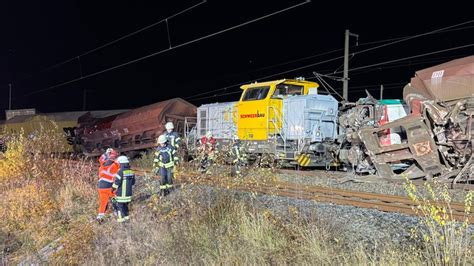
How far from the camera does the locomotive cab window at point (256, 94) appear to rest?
54.5 feet

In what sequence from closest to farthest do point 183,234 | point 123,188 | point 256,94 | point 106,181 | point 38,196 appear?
point 183,234 → point 123,188 → point 106,181 → point 38,196 → point 256,94

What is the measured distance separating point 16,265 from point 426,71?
10.1m

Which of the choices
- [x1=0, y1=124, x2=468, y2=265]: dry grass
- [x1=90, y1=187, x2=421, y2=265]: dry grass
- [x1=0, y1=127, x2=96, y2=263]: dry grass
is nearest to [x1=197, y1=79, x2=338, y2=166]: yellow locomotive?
[x1=0, y1=127, x2=96, y2=263]: dry grass

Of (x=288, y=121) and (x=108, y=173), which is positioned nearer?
(x=108, y=173)

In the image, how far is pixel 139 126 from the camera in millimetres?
21641

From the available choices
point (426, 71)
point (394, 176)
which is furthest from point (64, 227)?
point (426, 71)

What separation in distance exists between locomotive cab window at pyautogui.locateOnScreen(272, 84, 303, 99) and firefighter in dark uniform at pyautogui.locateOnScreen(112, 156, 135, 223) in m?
8.49

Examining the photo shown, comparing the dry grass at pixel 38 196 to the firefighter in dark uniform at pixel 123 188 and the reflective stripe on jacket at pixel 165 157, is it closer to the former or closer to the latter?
the firefighter in dark uniform at pixel 123 188

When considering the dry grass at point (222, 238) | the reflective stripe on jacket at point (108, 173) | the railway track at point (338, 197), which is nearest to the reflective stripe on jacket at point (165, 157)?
the reflective stripe on jacket at point (108, 173)

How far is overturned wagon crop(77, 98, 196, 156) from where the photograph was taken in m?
20.7

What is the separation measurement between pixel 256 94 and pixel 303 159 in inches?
122

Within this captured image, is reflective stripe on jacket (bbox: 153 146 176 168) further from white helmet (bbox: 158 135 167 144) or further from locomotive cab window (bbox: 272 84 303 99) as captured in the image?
locomotive cab window (bbox: 272 84 303 99)

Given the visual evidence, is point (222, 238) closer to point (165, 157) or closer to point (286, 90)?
point (165, 157)

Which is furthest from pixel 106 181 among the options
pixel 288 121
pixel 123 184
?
pixel 288 121
